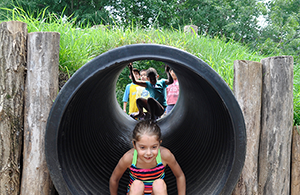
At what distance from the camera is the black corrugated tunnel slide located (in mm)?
2203

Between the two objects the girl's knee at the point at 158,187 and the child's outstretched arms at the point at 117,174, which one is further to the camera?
the child's outstretched arms at the point at 117,174

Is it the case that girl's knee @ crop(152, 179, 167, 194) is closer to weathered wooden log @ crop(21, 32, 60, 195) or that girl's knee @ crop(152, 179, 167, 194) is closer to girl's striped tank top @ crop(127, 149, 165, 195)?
girl's striped tank top @ crop(127, 149, 165, 195)

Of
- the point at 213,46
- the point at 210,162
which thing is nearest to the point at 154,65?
the point at 213,46

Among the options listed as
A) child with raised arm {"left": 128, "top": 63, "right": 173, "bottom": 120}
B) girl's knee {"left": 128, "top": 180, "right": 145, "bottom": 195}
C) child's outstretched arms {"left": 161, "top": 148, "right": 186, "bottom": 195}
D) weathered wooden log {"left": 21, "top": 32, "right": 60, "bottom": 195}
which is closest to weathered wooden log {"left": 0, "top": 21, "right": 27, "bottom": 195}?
weathered wooden log {"left": 21, "top": 32, "right": 60, "bottom": 195}

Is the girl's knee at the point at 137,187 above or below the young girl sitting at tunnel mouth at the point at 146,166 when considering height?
below

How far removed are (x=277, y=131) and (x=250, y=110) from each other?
1.17 ft

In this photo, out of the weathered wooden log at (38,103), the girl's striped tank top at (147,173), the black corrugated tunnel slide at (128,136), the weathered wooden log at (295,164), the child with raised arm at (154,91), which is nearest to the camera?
the black corrugated tunnel slide at (128,136)

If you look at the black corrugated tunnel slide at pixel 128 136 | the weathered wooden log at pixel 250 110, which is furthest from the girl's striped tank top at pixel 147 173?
the weathered wooden log at pixel 250 110

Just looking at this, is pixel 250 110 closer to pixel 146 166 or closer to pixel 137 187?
pixel 146 166

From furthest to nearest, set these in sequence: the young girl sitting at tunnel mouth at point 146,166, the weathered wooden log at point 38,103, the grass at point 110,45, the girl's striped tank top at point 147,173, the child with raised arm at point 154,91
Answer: the child with raised arm at point 154,91 → the grass at point 110,45 → the girl's striped tank top at point 147,173 → the weathered wooden log at point 38,103 → the young girl sitting at tunnel mouth at point 146,166

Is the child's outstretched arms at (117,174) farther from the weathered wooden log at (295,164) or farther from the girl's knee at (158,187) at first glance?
the weathered wooden log at (295,164)

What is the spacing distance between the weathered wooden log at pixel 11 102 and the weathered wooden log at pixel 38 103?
0.21 feet

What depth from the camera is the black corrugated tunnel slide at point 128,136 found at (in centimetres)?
220

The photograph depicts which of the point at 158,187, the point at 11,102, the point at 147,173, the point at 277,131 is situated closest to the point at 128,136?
the point at 147,173
